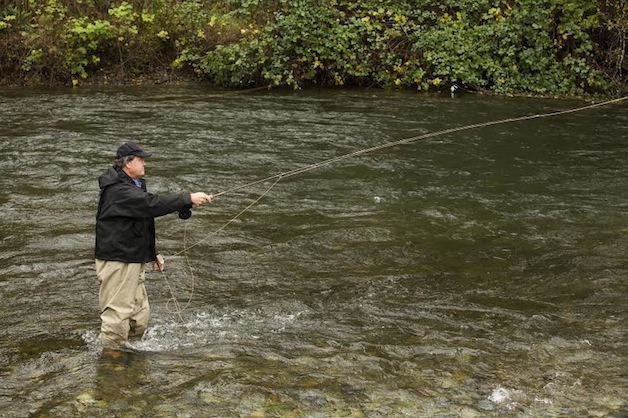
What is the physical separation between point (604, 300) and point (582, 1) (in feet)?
47.0

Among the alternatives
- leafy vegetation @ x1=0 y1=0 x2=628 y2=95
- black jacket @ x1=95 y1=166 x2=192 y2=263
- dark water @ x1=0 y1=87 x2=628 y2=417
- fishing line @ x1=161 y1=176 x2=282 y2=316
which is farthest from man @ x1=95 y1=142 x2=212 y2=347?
leafy vegetation @ x1=0 y1=0 x2=628 y2=95

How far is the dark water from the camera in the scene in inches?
229

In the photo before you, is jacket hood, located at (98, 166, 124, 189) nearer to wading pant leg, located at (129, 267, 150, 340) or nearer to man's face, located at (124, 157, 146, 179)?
man's face, located at (124, 157, 146, 179)

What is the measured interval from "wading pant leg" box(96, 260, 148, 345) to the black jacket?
0.27ft

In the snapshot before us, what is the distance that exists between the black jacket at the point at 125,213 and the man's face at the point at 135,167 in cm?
4

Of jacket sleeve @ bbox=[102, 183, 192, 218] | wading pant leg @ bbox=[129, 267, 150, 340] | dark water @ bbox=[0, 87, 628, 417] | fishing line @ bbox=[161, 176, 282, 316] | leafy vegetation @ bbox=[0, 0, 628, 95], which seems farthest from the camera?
leafy vegetation @ bbox=[0, 0, 628, 95]

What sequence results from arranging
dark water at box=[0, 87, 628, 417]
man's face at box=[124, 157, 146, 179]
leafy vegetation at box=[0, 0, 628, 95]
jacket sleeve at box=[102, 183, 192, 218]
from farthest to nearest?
1. leafy vegetation at box=[0, 0, 628, 95]
2. man's face at box=[124, 157, 146, 179]
3. jacket sleeve at box=[102, 183, 192, 218]
4. dark water at box=[0, 87, 628, 417]

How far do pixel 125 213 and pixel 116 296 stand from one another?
2.30 ft

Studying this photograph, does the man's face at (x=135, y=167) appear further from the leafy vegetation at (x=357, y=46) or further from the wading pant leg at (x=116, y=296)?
the leafy vegetation at (x=357, y=46)

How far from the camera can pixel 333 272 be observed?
8.70 meters

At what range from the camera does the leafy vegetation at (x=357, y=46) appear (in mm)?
20109

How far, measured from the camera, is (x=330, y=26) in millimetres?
20531

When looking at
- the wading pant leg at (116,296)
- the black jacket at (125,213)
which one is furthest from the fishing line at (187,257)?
the black jacket at (125,213)

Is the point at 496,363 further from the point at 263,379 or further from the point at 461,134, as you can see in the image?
the point at 461,134
